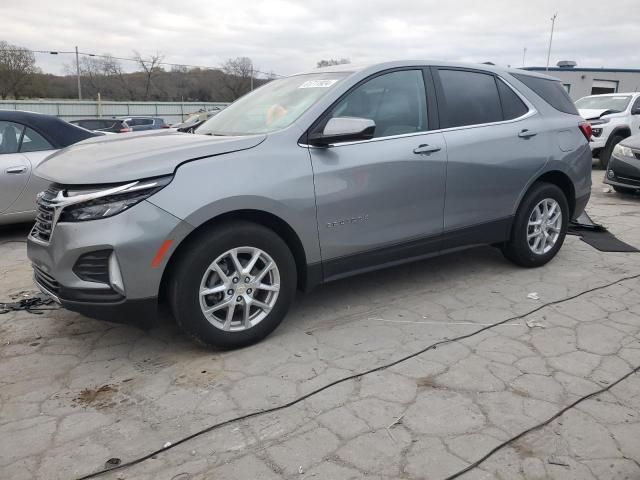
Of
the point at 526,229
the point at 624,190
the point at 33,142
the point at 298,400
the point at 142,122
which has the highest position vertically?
the point at 142,122

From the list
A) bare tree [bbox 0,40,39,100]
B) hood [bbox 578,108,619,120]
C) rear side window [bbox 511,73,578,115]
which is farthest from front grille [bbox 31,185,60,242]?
bare tree [bbox 0,40,39,100]

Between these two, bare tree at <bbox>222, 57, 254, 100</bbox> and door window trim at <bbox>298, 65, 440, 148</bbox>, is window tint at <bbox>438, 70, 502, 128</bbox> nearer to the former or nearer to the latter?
door window trim at <bbox>298, 65, 440, 148</bbox>

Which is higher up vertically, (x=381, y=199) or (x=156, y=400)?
(x=381, y=199)

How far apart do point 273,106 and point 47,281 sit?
190cm

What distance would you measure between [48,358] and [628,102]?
1402 centimetres

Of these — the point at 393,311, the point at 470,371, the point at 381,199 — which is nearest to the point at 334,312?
the point at 393,311

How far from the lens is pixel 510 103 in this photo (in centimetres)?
462

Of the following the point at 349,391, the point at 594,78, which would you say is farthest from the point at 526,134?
the point at 594,78

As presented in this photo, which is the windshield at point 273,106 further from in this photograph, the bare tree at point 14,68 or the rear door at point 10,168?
the bare tree at point 14,68

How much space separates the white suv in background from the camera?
490 inches

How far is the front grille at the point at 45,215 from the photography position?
3074 mm

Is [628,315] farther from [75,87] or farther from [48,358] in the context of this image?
[75,87]

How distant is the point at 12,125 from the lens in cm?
591

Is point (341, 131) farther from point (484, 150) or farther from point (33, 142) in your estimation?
point (33, 142)
